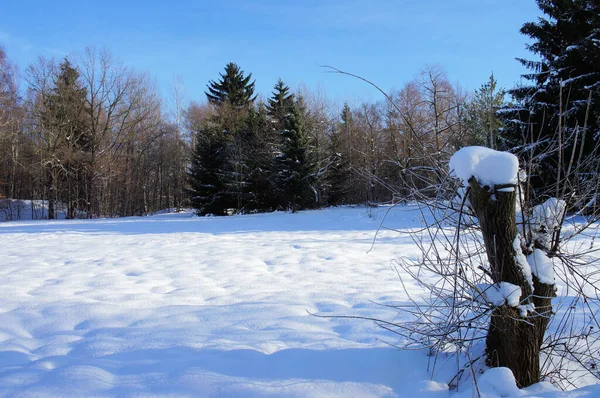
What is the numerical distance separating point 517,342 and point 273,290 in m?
2.83

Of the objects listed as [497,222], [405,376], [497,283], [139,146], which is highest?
[139,146]

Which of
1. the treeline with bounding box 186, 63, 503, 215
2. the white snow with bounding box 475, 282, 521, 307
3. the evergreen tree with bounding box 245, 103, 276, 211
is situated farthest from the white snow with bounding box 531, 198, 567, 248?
the evergreen tree with bounding box 245, 103, 276, 211

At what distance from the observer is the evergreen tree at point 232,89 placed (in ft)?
105

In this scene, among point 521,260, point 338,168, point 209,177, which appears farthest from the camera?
point 338,168

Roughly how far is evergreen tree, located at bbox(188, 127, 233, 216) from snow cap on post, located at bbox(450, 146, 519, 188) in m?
22.7

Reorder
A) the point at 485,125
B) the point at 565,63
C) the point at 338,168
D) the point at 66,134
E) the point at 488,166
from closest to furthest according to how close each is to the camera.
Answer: the point at 488,166 < the point at 485,125 < the point at 565,63 < the point at 66,134 < the point at 338,168

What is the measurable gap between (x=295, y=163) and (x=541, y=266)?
62.2ft

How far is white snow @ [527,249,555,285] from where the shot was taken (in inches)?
81.2

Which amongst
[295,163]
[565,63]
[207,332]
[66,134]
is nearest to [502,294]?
[207,332]

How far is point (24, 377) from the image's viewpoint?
7.11 ft

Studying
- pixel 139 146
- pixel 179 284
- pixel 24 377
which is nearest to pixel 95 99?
pixel 139 146

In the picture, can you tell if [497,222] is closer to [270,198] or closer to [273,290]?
[273,290]

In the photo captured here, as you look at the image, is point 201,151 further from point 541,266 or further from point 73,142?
point 541,266

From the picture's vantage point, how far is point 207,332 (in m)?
2.85
